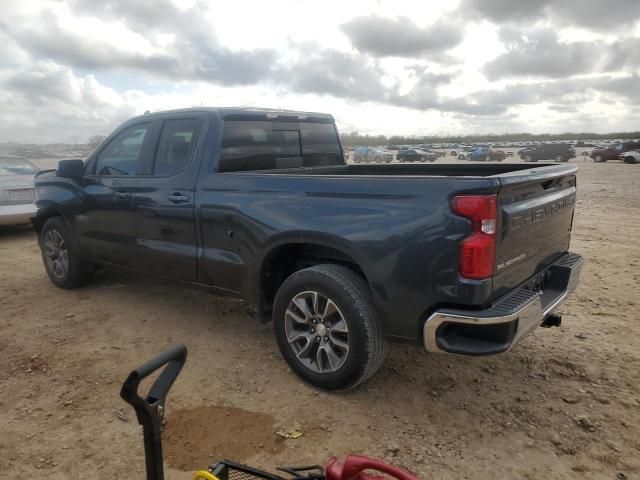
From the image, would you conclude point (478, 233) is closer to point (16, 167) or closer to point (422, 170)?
point (422, 170)

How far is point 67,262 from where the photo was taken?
5.43 meters

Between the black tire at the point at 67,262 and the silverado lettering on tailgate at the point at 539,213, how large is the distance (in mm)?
4481

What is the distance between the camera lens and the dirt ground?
2.69 meters

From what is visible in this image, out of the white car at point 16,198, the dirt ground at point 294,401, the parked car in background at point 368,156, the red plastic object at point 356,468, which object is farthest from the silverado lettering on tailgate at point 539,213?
the parked car in background at point 368,156

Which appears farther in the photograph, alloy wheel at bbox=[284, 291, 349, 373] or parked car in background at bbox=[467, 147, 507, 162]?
parked car in background at bbox=[467, 147, 507, 162]

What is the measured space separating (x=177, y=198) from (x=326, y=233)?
61.1 inches

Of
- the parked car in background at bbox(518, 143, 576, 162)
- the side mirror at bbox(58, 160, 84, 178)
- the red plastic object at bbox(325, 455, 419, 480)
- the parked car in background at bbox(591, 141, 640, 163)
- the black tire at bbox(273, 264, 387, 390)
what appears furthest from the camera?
the parked car in background at bbox(518, 143, 576, 162)

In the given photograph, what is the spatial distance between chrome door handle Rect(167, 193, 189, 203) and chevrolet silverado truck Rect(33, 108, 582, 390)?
0.05 feet

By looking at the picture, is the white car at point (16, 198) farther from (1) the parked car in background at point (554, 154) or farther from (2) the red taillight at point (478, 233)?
(1) the parked car in background at point (554, 154)

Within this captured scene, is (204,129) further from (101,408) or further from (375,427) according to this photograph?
(375,427)

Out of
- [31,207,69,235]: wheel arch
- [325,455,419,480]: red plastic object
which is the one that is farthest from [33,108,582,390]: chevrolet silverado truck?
[325,455,419,480]: red plastic object

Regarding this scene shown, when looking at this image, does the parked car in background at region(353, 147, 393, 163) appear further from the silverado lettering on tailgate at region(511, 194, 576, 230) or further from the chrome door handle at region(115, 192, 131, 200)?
the silverado lettering on tailgate at region(511, 194, 576, 230)

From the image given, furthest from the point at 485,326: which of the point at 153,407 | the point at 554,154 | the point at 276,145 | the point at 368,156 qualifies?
the point at 368,156

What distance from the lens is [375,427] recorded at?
9.78 feet
